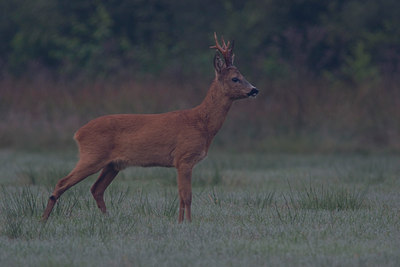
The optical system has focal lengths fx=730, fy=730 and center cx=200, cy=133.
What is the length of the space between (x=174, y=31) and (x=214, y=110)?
18.5 meters

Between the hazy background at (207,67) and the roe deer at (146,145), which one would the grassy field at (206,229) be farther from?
the hazy background at (207,67)

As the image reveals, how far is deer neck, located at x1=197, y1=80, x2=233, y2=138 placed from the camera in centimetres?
734

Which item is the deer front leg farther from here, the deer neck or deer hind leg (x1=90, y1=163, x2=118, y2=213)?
deer hind leg (x1=90, y1=163, x2=118, y2=213)

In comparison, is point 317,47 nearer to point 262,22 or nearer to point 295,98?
point 262,22

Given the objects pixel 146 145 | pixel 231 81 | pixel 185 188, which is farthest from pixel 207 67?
pixel 185 188

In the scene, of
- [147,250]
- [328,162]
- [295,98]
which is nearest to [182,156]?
[147,250]

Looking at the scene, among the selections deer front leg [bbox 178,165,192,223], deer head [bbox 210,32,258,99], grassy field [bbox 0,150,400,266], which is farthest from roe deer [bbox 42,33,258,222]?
grassy field [bbox 0,150,400,266]

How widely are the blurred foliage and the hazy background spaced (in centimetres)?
4

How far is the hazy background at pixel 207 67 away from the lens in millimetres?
15672

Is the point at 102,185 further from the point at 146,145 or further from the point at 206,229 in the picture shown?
the point at 206,229

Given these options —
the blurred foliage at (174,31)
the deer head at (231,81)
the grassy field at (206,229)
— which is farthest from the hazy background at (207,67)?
the deer head at (231,81)

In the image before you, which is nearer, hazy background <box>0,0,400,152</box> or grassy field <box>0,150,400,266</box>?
grassy field <box>0,150,400,266</box>

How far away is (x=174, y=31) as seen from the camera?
2556cm

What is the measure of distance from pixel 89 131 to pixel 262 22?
Answer: 18.3 metres
